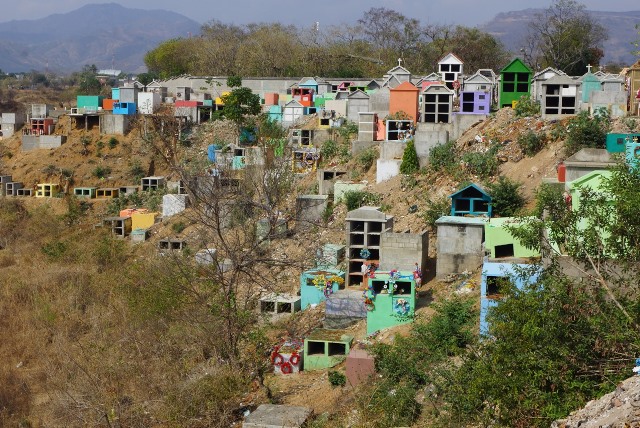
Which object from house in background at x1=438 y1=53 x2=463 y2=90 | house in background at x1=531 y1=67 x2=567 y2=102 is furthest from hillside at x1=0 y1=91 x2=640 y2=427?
house in background at x1=438 y1=53 x2=463 y2=90

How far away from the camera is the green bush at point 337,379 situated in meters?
15.5

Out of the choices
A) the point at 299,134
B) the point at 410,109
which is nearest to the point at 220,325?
the point at 410,109

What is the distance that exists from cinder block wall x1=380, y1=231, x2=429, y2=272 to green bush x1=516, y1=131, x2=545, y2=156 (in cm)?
535

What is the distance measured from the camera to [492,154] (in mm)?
22656

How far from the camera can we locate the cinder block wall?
18297 millimetres

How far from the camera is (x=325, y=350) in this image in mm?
16703

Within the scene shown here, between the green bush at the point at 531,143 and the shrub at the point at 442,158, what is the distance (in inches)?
68.8

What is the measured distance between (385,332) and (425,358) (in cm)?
217

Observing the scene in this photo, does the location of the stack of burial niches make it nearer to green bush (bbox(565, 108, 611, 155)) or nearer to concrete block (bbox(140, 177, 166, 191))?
concrete block (bbox(140, 177, 166, 191))

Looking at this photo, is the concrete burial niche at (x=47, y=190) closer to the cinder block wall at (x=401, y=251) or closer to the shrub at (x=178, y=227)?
the shrub at (x=178, y=227)

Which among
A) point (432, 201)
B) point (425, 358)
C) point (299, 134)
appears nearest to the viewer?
point (425, 358)

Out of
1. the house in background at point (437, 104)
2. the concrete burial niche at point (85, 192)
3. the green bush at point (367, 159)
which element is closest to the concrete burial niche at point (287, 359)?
the green bush at point (367, 159)

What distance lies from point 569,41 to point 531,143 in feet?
73.0

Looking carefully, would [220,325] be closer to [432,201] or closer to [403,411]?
[403,411]
